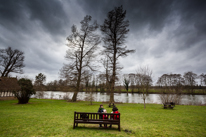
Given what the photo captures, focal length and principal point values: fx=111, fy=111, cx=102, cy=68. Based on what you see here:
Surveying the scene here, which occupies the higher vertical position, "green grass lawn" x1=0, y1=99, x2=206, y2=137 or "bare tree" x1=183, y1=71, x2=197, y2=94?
"bare tree" x1=183, y1=71, x2=197, y2=94

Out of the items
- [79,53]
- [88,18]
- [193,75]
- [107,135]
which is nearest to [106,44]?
[79,53]

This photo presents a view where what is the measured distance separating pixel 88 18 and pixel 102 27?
17.9ft

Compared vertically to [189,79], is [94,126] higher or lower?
lower

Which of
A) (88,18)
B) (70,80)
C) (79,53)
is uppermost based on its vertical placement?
(88,18)

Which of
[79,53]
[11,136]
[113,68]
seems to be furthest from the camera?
[79,53]

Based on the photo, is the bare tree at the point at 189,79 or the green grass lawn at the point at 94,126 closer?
the green grass lawn at the point at 94,126

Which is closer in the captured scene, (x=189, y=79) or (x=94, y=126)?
(x=94, y=126)

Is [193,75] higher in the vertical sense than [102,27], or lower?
→ lower

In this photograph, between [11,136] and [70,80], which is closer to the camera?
[11,136]

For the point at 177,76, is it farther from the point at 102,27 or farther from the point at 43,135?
the point at 43,135

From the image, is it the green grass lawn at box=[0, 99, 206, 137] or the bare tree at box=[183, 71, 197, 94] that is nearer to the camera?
the green grass lawn at box=[0, 99, 206, 137]

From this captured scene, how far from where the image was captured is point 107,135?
4445 millimetres

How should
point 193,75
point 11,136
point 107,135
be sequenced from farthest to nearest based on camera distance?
point 193,75, point 107,135, point 11,136

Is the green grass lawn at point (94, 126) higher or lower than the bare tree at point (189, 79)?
lower
